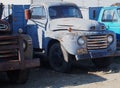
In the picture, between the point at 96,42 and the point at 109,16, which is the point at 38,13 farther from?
the point at 109,16

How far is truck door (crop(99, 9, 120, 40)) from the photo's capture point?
14.1m

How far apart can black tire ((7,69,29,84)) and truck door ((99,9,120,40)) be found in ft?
16.5

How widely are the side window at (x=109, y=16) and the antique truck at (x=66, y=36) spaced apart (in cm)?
179

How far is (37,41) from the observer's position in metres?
12.7

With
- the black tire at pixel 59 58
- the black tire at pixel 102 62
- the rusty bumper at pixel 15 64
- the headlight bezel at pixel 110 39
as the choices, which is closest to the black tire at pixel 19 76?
the rusty bumper at pixel 15 64

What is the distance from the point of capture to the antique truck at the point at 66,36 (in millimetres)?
11164

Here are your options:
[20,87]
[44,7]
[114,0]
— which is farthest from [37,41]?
[114,0]

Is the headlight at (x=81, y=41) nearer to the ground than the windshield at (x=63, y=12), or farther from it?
nearer to the ground

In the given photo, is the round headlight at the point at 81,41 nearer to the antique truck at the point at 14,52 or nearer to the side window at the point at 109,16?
the antique truck at the point at 14,52

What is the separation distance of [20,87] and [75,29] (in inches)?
112

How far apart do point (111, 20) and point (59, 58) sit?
3652 millimetres

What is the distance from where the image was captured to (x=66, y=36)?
11.1 meters

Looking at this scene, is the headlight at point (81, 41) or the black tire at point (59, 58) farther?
the black tire at point (59, 58)

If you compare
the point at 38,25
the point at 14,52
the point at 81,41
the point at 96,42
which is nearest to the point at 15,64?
the point at 14,52
